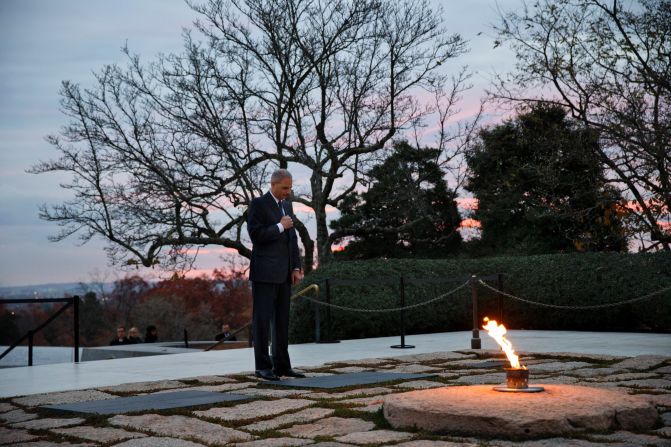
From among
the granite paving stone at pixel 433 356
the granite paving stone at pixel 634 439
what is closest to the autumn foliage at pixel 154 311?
the granite paving stone at pixel 433 356

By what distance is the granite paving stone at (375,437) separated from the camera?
402 cm

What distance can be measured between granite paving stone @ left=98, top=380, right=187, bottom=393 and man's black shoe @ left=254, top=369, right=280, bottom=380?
2.21 feet

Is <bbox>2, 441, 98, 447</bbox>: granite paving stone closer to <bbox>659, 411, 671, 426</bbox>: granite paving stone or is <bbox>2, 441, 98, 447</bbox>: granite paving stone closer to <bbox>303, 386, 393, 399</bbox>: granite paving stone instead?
<bbox>303, 386, 393, 399</bbox>: granite paving stone

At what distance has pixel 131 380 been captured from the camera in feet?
24.3

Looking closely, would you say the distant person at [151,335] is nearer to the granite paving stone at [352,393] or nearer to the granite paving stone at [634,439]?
the granite paving stone at [352,393]

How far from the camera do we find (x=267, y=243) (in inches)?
279

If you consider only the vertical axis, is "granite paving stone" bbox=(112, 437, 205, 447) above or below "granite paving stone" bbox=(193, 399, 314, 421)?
below

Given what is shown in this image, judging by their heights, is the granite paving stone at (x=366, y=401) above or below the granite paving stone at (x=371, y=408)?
above

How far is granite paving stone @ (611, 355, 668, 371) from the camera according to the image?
756cm

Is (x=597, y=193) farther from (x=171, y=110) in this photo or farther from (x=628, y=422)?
(x=171, y=110)

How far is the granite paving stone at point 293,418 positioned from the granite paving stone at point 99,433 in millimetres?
662

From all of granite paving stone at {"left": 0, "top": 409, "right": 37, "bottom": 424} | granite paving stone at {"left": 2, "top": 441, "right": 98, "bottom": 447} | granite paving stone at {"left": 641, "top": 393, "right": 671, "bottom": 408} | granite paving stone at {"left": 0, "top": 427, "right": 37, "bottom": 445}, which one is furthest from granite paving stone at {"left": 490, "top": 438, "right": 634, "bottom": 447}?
granite paving stone at {"left": 0, "top": 409, "right": 37, "bottom": 424}

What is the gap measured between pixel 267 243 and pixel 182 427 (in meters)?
2.67

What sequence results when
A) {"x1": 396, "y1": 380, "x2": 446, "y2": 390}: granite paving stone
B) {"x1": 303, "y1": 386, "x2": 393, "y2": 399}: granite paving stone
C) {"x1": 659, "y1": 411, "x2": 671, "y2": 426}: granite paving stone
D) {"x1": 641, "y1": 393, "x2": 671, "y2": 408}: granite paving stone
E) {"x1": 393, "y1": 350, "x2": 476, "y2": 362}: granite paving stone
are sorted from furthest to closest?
{"x1": 393, "y1": 350, "x2": 476, "y2": 362}: granite paving stone, {"x1": 396, "y1": 380, "x2": 446, "y2": 390}: granite paving stone, {"x1": 303, "y1": 386, "x2": 393, "y2": 399}: granite paving stone, {"x1": 641, "y1": 393, "x2": 671, "y2": 408}: granite paving stone, {"x1": 659, "y1": 411, "x2": 671, "y2": 426}: granite paving stone
